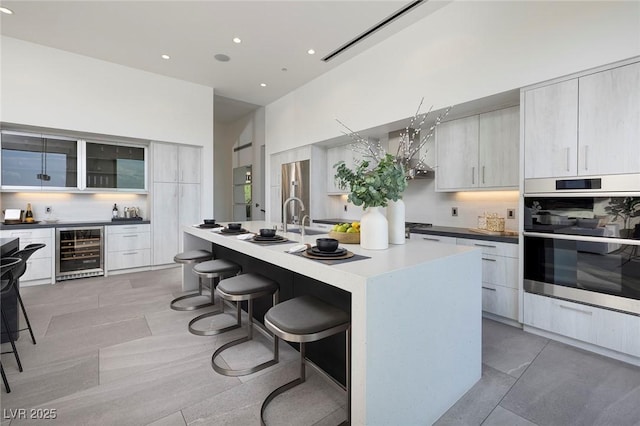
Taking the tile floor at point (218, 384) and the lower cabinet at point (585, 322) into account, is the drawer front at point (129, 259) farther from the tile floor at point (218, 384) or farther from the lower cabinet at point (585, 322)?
the lower cabinet at point (585, 322)

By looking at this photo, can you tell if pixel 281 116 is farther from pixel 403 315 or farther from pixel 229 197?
pixel 403 315

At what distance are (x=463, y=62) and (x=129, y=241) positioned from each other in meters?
5.39

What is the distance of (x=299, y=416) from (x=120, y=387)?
1.17 meters

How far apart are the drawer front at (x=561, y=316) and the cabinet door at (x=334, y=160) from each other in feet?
9.94

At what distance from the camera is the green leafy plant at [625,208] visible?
205cm

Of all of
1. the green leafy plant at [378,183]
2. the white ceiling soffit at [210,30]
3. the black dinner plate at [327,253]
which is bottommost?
the black dinner plate at [327,253]

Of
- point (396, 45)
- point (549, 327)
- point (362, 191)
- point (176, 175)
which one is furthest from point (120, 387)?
point (396, 45)

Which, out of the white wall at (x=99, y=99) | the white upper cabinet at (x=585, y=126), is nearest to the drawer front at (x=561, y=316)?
the white upper cabinet at (x=585, y=126)

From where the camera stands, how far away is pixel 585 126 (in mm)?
2262

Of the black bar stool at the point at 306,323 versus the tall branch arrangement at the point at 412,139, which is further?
the tall branch arrangement at the point at 412,139

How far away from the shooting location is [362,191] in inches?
68.2

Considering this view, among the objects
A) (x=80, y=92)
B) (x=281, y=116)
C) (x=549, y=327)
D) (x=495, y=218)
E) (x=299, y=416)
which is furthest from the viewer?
(x=281, y=116)

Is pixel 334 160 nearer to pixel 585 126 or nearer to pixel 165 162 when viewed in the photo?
pixel 165 162

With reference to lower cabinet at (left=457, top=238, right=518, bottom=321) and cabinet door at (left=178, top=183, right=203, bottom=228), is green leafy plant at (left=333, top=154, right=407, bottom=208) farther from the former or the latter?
cabinet door at (left=178, top=183, right=203, bottom=228)
